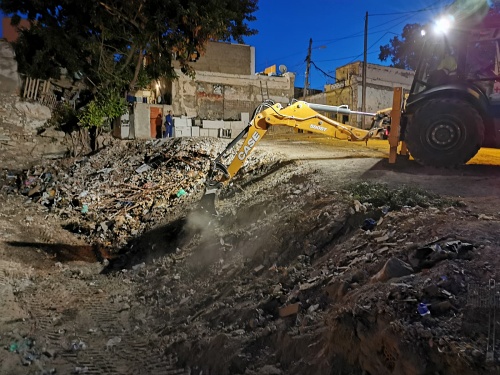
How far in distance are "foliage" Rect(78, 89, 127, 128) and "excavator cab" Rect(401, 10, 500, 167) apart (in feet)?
35.0

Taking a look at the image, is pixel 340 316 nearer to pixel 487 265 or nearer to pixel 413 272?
pixel 413 272

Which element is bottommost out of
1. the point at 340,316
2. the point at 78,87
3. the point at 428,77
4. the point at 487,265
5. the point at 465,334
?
the point at 340,316

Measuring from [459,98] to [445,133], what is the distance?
23.7 inches

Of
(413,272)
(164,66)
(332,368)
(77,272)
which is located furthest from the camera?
(164,66)

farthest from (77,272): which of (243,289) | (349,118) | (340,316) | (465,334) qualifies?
(349,118)

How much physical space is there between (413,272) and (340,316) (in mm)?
770

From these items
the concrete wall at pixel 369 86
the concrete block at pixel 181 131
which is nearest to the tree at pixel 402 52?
the concrete wall at pixel 369 86

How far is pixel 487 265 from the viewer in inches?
110

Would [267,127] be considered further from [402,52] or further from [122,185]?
[402,52]

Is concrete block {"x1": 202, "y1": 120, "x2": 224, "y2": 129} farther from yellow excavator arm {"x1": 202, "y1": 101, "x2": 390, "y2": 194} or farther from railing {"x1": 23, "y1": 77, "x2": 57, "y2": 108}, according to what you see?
yellow excavator arm {"x1": 202, "y1": 101, "x2": 390, "y2": 194}

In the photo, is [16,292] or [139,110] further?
[139,110]

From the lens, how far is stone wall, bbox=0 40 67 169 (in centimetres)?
1216

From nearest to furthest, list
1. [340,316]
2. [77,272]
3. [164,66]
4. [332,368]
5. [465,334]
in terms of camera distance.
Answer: [465,334] → [332,368] → [340,316] → [77,272] → [164,66]

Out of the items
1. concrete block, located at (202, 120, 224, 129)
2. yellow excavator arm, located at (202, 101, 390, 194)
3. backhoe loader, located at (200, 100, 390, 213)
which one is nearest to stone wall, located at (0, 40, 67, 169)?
concrete block, located at (202, 120, 224, 129)
